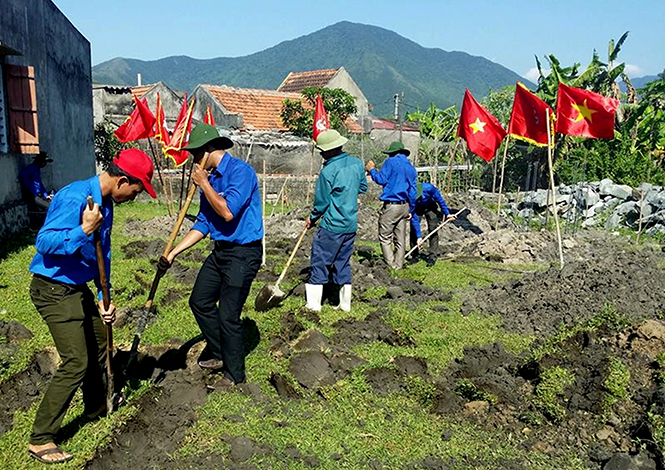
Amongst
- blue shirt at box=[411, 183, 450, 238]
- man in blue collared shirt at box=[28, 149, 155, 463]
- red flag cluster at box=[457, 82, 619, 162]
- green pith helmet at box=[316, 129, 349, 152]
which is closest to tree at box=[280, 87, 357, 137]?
red flag cluster at box=[457, 82, 619, 162]

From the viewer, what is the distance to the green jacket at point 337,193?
7.00 m

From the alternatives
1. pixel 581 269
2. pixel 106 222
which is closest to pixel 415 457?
pixel 106 222

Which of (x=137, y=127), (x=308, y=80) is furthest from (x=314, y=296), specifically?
(x=308, y=80)

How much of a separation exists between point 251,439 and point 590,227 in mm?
13728

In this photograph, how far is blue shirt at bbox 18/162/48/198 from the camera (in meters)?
10.7

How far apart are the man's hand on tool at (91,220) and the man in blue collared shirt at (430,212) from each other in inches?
284

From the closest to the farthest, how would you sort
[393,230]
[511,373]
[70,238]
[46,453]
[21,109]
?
1. [70,238]
2. [46,453]
3. [511,373]
4. [393,230]
5. [21,109]

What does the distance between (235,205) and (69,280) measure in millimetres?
1321

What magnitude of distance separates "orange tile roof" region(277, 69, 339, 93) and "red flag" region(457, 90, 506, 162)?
21.4 metres

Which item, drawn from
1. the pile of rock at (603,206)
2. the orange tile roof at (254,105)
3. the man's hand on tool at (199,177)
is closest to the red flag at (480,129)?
the pile of rock at (603,206)

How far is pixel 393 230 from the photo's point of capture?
381 inches

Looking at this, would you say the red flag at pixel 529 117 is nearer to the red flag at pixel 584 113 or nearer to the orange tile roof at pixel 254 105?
the red flag at pixel 584 113

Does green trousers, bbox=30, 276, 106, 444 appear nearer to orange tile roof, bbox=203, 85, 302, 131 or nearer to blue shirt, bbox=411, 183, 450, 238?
blue shirt, bbox=411, 183, 450, 238

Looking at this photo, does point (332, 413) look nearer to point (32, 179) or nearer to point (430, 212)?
point (430, 212)
